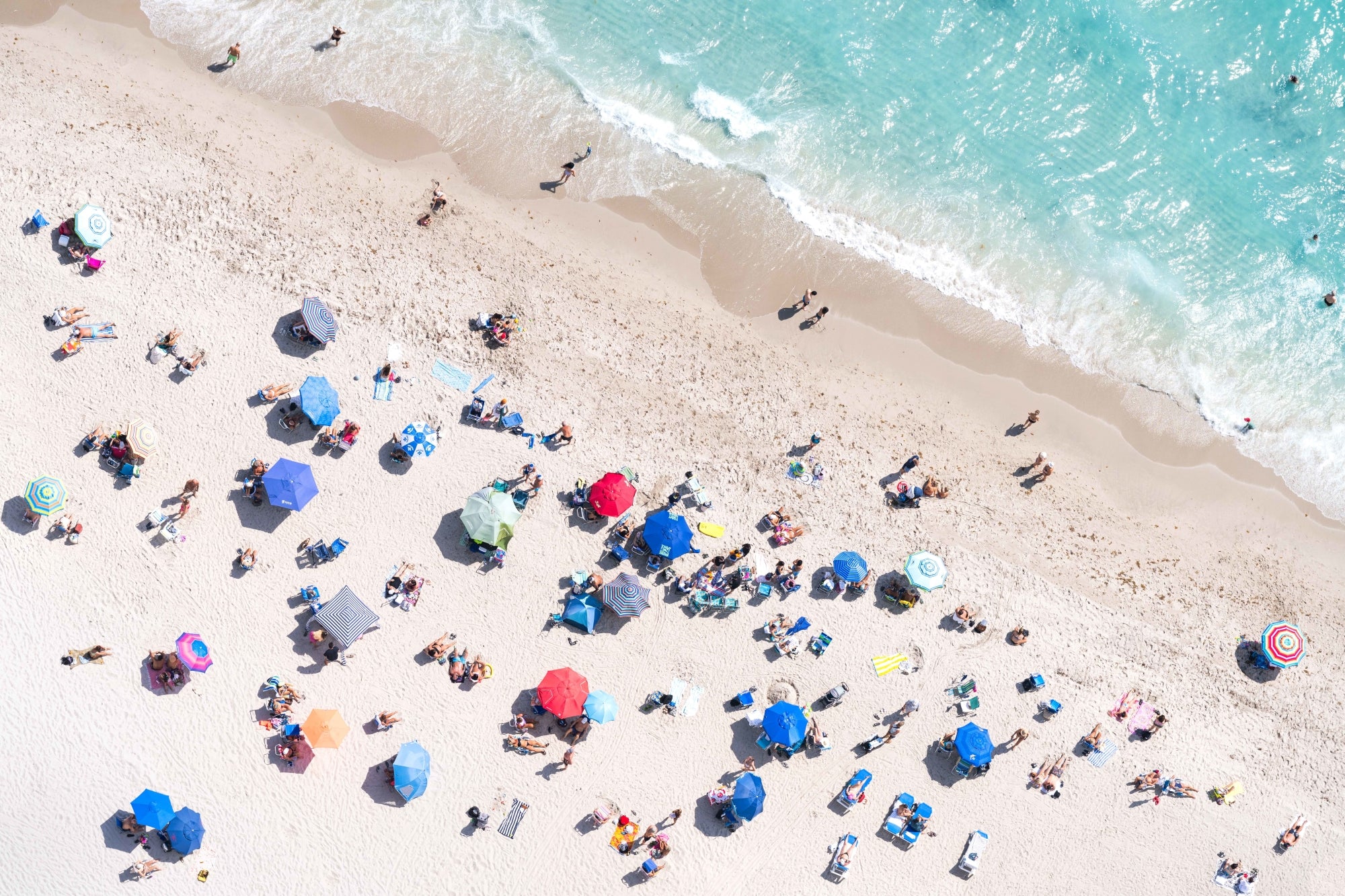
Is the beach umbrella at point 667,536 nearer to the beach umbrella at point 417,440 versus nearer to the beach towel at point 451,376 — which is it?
the beach umbrella at point 417,440

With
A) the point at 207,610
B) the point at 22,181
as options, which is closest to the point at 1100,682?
the point at 207,610

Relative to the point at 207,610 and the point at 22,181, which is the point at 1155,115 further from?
the point at 22,181

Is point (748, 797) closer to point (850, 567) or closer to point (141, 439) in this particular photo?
point (850, 567)

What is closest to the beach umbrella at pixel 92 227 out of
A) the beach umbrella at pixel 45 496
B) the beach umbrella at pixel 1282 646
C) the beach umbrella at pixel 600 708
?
the beach umbrella at pixel 45 496

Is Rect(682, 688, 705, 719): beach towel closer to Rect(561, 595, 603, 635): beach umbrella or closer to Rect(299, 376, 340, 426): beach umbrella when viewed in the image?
Rect(561, 595, 603, 635): beach umbrella

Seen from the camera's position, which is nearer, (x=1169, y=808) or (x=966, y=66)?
(x=1169, y=808)
